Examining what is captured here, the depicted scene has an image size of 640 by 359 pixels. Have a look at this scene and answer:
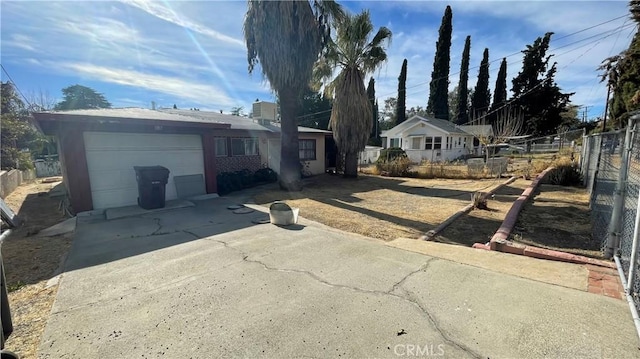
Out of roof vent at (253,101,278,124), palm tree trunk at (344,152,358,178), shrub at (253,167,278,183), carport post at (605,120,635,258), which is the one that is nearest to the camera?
carport post at (605,120,635,258)

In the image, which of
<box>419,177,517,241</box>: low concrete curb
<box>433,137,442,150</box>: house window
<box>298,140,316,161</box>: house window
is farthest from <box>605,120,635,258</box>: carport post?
<box>433,137,442,150</box>: house window

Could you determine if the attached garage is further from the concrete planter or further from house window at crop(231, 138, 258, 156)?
the concrete planter

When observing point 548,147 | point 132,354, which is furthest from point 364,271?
point 548,147

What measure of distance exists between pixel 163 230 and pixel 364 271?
178 inches

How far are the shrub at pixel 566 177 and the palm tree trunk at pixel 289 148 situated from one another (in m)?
10.4

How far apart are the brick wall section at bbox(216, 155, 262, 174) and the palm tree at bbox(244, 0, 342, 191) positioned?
3.50 m

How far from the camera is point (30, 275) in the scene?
12.4ft

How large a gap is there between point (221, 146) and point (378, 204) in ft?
25.4

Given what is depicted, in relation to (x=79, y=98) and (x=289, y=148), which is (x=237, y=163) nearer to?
(x=289, y=148)

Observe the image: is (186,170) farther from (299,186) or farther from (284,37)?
(284,37)

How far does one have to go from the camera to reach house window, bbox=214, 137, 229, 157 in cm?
1228

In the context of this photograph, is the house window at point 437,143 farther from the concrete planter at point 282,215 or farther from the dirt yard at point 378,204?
the concrete planter at point 282,215
